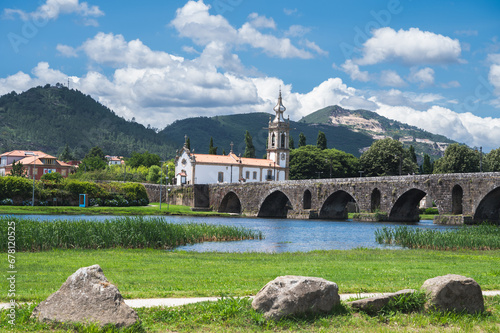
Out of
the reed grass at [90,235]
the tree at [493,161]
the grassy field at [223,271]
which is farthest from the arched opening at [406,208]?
the tree at [493,161]

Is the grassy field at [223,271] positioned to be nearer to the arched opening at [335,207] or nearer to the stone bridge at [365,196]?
the stone bridge at [365,196]

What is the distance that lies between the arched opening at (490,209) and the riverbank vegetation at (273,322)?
49.3m

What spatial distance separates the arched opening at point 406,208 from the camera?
2606 inches

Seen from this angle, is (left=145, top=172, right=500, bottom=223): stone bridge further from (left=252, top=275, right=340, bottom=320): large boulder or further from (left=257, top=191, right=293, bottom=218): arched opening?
(left=252, top=275, right=340, bottom=320): large boulder

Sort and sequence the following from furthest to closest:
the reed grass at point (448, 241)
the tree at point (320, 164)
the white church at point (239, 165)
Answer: the tree at point (320, 164)
the white church at point (239, 165)
the reed grass at point (448, 241)

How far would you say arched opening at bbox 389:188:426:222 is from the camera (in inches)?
2606

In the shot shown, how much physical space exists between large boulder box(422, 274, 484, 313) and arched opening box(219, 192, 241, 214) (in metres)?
84.9

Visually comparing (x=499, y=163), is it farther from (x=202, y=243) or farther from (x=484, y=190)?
(x=202, y=243)

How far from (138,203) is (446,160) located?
202 feet

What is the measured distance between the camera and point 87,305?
9.55 metres

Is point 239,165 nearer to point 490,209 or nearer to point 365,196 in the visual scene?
point 365,196

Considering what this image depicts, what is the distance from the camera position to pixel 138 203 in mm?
88188

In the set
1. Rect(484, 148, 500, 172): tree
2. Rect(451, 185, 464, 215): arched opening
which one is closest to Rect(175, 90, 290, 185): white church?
Rect(484, 148, 500, 172): tree

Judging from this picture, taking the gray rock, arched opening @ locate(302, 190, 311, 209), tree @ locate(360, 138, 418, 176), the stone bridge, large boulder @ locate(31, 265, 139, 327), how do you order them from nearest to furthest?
large boulder @ locate(31, 265, 139, 327), the gray rock, the stone bridge, arched opening @ locate(302, 190, 311, 209), tree @ locate(360, 138, 418, 176)
